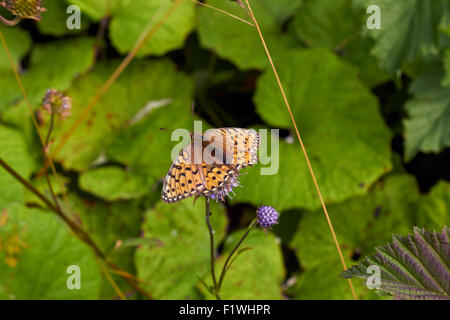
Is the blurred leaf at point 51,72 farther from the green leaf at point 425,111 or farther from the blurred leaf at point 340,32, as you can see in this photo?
the green leaf at point 425,111

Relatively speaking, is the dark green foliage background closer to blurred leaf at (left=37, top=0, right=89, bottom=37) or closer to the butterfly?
blurred leaf at (left=37, top=0, right=89, bottom=37)

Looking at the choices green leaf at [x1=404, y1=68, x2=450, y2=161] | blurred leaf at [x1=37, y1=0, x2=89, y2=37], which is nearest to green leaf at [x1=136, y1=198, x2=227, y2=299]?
green leaf at [x1=404, y1=68, x2=450, y2=161]

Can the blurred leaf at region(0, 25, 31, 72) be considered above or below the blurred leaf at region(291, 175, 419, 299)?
above

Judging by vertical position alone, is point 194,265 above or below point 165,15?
below

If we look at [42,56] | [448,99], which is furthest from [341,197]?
[42,56]

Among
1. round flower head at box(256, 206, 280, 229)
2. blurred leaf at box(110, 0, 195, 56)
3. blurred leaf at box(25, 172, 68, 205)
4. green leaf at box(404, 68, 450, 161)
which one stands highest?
blurred leaf at box(110, 0, 195, 56)

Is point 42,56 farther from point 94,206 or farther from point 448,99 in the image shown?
point 448,99
